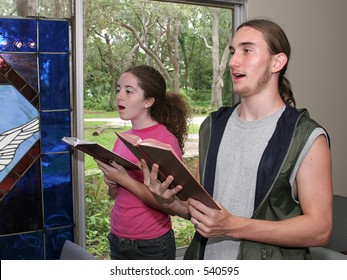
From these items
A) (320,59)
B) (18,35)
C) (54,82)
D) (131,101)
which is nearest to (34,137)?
(54,82)

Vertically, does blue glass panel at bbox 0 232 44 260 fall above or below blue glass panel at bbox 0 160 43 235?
below

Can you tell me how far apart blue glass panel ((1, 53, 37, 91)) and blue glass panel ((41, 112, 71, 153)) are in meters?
0.18

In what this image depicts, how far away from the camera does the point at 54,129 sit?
2.63 metres

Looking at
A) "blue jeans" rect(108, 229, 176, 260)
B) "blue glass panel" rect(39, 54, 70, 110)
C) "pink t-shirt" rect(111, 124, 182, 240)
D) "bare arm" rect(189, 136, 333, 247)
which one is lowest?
"blue jeans" rect(108, 229, 176, 260)

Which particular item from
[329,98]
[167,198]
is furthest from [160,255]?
[329,98]

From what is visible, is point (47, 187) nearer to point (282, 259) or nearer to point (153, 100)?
point (153, 100)

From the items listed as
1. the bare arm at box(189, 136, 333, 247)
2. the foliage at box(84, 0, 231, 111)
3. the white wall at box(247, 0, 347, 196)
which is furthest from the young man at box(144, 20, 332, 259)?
the white wall at box(247, 0, 347, 196)

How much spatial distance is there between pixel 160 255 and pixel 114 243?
218 millimetres

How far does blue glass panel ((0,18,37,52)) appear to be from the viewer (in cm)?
246

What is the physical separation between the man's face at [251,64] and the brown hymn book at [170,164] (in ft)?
1.17

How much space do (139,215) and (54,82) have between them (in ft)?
3.22

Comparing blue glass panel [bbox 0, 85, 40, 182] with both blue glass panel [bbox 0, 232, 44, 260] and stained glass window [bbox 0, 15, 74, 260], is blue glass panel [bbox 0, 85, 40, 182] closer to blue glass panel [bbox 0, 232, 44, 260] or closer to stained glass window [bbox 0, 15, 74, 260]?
stained glass window [bbox 0, 15, 74, 260]

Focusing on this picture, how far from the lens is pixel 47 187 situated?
264cm

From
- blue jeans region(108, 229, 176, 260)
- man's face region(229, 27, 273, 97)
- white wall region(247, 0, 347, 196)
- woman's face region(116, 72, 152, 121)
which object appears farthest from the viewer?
white wall region(247, 0, 347, 196)
